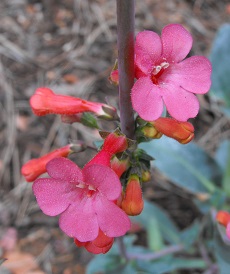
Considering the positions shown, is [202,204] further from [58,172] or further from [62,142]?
[58,172]

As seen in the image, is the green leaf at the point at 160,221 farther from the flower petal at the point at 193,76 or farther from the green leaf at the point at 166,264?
the flower petal at the point at 193,76

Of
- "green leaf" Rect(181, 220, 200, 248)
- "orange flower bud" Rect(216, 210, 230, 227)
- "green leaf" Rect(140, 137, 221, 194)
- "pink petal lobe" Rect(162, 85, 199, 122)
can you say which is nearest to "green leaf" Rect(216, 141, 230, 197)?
"green leaf" Rect(140, 137, 221, 194)

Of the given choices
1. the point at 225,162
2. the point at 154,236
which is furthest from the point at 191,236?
the point at 225,162

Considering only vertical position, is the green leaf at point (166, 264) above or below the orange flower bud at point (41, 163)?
below

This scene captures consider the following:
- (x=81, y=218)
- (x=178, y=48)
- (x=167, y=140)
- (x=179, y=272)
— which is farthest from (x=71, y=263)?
(x=178, y=48)

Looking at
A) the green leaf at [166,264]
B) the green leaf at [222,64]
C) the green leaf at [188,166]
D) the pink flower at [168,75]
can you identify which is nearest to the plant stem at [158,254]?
the green leaf at [166,264]

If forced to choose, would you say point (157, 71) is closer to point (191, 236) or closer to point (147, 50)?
point (147, 50)

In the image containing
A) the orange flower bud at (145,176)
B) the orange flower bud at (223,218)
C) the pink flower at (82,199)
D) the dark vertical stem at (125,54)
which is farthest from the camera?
the orange flower bud at (223,218)
